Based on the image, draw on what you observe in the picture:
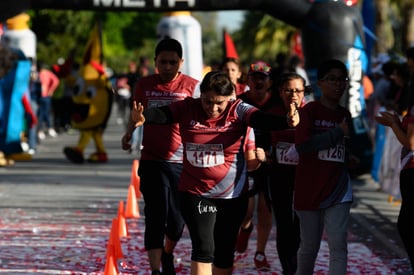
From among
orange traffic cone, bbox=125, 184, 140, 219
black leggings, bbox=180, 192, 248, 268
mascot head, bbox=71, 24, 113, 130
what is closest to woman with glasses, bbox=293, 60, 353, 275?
black leggings, bbox=180, 192, 248, 268

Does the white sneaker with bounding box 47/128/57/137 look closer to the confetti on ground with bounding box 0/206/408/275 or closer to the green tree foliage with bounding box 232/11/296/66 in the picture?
the confetti on ground with bounding box 0/206/408/275

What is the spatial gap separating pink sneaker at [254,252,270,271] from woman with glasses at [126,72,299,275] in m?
2.01

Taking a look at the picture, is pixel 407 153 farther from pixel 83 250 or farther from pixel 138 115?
pixel 83 250

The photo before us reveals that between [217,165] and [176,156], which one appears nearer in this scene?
[217,165]

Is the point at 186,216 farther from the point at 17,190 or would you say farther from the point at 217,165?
the point at 17,190

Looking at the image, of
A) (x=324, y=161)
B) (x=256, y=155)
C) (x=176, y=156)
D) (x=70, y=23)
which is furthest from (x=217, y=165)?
(x=70, y=23)

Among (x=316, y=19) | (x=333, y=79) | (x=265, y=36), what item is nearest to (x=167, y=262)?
(x=333, y=79)

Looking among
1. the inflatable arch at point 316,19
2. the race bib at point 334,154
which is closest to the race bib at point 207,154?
the race bib at point 334,154

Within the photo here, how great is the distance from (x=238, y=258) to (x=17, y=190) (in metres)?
6.61

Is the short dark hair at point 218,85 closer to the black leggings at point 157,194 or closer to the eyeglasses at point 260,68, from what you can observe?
the black leggings at point 157,194

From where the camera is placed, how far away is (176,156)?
7.86 m

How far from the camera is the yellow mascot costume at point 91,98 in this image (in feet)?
64.3

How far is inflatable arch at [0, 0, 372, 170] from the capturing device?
14.4m

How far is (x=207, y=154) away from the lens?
6551 millimetres
